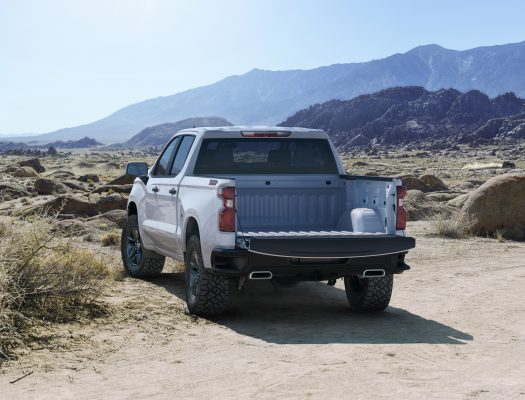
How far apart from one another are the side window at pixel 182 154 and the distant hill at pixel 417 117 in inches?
5028

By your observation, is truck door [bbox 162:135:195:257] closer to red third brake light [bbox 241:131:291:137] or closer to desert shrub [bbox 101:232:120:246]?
red third brake light [bbox 241:131:291:137]

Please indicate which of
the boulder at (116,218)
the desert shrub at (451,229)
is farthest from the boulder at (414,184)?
the boulder at (116,218)

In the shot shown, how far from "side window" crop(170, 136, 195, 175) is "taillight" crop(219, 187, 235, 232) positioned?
1.94 m

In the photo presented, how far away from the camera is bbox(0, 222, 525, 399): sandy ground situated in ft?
20.1

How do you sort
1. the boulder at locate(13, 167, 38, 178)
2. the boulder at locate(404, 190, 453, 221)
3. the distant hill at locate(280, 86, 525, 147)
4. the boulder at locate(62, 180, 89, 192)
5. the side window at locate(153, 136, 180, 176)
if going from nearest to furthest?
the side window at locate(153, 136, 180, 176)
the boulder at locate(404, 190, 453, 221)
the boulder at locate(62, 180, 89, 192)
the boulder at locate(13, 167, 38, 178)
the distant hill at locate(280, 86, 525, 147)

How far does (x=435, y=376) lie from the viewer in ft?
21.3

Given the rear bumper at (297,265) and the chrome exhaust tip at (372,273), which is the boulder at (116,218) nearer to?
the rear bumper at (297,265)

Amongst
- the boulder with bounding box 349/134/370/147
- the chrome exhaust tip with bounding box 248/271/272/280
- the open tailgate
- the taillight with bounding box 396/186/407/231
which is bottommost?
the boulder with bounding box 349/134/370/147

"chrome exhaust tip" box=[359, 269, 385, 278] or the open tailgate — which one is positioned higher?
the open tailgate

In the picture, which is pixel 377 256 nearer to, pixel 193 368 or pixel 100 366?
pixel 193 368

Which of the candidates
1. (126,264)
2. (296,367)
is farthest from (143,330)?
(126,264)

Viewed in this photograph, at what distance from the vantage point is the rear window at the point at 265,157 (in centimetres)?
969

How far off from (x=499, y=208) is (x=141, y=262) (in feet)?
31.9

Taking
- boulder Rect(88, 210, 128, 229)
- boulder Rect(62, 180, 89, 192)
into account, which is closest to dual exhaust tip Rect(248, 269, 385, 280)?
boulder Rect(88, 210, 128, 229)
